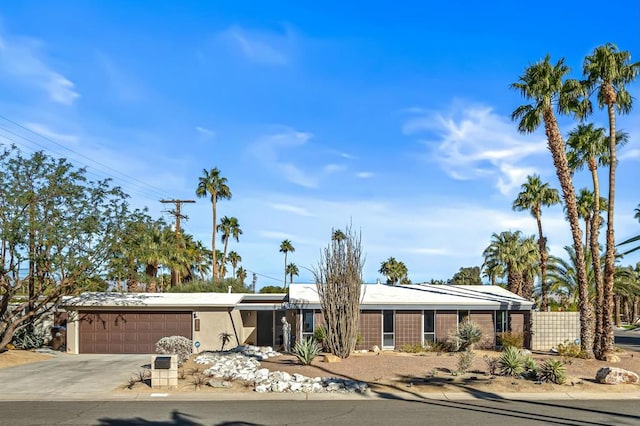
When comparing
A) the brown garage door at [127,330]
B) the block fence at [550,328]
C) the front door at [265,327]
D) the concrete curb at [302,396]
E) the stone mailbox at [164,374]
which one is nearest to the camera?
the concrete curb at [302,396]

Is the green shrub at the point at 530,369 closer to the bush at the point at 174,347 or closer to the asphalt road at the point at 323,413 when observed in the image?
the asphalt road at the point at 323,413

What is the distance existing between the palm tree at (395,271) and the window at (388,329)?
62.6m

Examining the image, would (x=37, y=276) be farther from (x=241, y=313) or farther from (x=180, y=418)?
(x=180, y=418)

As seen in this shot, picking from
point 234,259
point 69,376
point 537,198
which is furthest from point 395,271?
point 69,376

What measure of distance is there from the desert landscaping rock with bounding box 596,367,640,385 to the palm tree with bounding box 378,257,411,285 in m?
72.8

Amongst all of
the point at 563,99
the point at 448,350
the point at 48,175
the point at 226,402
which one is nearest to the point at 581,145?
the point at 563,99

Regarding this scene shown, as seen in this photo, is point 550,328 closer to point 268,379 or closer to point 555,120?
point 555,120

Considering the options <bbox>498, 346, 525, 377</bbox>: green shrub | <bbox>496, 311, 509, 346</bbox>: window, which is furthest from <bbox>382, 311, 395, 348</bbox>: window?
<bbox>498, 346, 525, 377</bbox>: green shrub

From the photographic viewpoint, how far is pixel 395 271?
9350 centimetres

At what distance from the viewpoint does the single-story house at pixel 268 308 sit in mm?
29797

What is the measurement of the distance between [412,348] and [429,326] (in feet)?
6.78

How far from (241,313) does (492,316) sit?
48.2 feet

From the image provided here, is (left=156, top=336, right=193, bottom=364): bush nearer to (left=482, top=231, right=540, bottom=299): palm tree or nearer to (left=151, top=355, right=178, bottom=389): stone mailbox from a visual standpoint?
(left=151, top=355, right=178, bottom=389): stone mailbox

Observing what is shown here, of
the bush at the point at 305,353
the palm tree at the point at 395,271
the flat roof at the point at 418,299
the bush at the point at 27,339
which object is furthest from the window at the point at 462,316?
the palm tree at the point at 395,271
